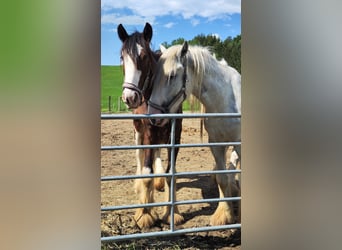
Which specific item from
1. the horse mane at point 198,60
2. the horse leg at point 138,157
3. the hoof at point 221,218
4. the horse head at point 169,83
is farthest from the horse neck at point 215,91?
the hoof at point 221,218

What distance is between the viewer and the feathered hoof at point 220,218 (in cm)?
302

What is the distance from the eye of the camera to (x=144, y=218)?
2.81 meters

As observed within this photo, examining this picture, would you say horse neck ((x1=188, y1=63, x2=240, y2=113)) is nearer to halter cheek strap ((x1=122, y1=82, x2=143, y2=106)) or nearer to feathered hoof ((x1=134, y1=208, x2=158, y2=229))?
halter cheek strap ((x1=122, y1=82, x2=143, y2=106))

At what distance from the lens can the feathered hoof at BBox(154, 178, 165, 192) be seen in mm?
2861

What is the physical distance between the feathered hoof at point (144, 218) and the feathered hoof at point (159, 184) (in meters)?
0.14

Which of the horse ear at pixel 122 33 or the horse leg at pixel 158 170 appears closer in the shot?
the horse ear at pixel 122 33

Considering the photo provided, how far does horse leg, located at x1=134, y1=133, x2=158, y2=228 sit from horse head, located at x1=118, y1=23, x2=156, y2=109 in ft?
0.82

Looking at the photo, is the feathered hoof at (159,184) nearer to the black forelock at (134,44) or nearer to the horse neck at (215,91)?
the horse neck at (215,91)

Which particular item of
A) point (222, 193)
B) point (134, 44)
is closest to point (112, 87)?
point (134, 44)
